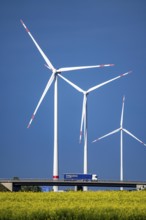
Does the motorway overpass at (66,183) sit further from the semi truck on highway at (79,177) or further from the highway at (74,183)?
the semi truck on highway at (79,177)

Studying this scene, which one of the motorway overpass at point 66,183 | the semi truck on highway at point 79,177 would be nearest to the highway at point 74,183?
the motorway overpass at point 66,183

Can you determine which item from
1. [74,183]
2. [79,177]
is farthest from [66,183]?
[79,177]

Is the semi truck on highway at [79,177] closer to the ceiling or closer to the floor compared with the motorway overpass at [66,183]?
closer to the ceiling

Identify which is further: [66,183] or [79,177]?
[79,177]

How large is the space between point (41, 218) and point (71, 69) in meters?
75.6

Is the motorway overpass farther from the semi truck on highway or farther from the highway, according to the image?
the semi truck on highway

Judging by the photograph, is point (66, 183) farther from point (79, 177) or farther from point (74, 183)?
point (79, 177)

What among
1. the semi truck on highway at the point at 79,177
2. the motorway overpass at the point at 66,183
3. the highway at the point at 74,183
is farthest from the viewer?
the semi truck on highway at the point at 79,177

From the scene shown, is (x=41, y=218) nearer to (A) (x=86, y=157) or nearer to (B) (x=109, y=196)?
(B) (x=109, y=196)

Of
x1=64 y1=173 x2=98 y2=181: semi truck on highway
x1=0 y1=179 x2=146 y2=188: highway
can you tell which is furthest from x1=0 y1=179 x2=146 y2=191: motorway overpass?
x1=64 y1=173 x2=98 y2=181: semi truck on highway

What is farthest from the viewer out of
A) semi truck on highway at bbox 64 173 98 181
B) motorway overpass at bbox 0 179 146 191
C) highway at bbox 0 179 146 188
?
semi truck on highway at bbox 64 173 98 181

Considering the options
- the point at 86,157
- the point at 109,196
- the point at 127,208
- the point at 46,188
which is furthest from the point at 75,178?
the point at 127,208

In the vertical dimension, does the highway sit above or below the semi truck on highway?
below

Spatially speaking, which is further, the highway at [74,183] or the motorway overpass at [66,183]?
the highway at [74,183]
